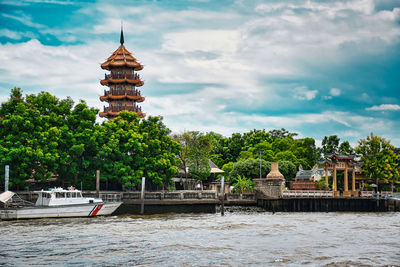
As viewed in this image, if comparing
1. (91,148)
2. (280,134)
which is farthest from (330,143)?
(91,148)

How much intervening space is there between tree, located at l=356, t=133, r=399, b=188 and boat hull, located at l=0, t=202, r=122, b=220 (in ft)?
125

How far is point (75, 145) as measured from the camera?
46375 millimetres

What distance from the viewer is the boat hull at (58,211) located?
38.2 m

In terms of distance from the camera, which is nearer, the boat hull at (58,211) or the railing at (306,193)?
the boat hull at (58,211)

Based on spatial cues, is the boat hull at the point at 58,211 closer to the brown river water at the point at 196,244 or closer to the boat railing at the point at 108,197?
the brown river water at the point at 196,244

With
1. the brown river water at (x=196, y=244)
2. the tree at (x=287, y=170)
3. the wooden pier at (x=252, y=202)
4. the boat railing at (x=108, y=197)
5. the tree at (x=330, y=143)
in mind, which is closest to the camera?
the brown river water at (x=196, y=244)

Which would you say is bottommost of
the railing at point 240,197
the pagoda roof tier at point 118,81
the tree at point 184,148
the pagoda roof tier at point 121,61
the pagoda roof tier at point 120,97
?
the railing at point 240,197

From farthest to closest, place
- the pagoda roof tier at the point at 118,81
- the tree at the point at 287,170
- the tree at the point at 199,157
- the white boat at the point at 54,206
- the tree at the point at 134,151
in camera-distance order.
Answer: the tree at the point at 287,170 < the pagoda roof tier at the point at 118,81 < the tree at the point at 199,157 < the tree at the point at 134,151 < the white boat at the point at 54,206

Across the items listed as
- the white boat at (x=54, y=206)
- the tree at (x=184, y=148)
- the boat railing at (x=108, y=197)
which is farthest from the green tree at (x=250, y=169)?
the white boat at (x=54, y=206)

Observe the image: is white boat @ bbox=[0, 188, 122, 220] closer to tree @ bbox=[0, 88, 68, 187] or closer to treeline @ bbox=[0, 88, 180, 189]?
tree @ bbox=[0, 88, 68, 187]

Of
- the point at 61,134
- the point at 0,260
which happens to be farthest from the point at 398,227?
the point at 61,134

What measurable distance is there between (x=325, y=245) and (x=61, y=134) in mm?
30094

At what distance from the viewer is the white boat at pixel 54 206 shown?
38.3 meters

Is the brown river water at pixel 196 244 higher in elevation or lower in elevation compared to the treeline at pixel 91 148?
lower
